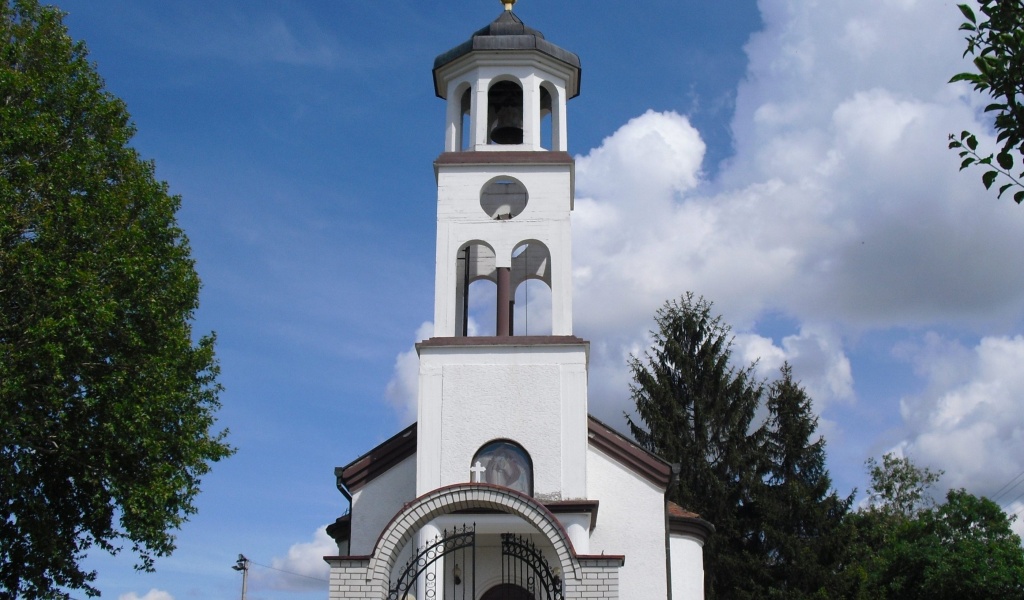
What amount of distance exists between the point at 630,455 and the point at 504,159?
17.7ft

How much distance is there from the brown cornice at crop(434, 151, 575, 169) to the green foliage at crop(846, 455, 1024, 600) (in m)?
16.4

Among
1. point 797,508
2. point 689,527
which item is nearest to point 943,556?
point 797,508

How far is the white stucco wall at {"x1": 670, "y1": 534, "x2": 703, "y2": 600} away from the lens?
18062 millimetres

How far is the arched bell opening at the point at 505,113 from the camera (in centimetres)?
1823

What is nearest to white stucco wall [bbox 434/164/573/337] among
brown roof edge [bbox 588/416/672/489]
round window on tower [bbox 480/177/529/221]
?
round window on tower [bbox 480/177/529/221]

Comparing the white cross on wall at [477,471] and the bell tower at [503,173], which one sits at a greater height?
the bell tower at [503,173]

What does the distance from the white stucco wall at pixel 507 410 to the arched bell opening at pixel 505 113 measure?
4440 mm

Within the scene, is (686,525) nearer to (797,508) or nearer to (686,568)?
(686,568)

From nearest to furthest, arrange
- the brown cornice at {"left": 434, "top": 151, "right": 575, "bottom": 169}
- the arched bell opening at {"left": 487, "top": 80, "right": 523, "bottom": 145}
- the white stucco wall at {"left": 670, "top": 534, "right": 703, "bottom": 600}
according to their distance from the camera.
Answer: the brown cornice at {"left": 434, "top": 151, "right": 575, "bottom": 169}
the white stucco wall at {"left": 670, "top": 534, "right": 703, "bottom": 600}
the arched bell opening at {"left": 487, "top": 80, "right": 523, "bottom": 145}

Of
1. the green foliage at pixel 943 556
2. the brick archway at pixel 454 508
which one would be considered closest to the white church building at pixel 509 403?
the brick archway at pixel 454 508

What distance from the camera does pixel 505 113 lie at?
18.3 m

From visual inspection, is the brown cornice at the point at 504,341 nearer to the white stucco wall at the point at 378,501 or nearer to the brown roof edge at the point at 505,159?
the white stucco wall at the point at 378,501

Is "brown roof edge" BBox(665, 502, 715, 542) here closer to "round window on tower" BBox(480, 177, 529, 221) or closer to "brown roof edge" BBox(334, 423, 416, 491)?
"brown roof edge" BBox(334, 423, 416, 491)

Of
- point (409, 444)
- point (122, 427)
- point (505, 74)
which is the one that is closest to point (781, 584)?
point (409, 444)
